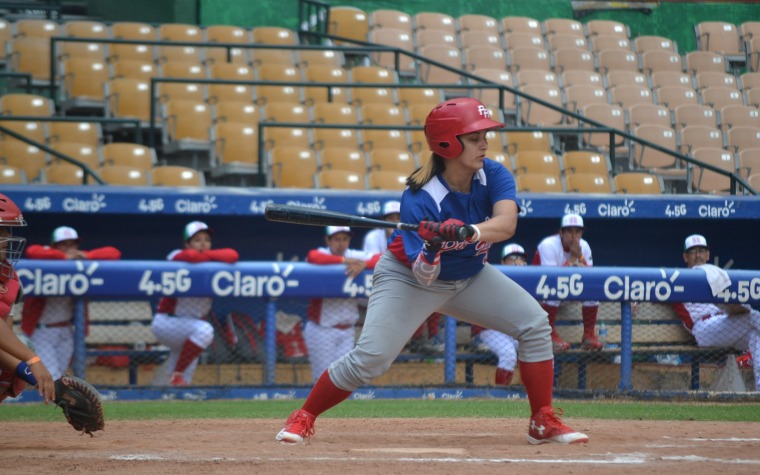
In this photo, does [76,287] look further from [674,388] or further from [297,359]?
[674,388]

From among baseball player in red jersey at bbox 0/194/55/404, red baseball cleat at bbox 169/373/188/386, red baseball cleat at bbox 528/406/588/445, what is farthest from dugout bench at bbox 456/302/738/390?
baseball player in red jersey at bbox 0/194/55/404

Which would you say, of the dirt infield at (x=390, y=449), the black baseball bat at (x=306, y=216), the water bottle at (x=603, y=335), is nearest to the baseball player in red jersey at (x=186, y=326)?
the dirt infield at (x=390, y=449)

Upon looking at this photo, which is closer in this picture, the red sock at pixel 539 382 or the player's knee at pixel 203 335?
the red sock at pixel 539 382

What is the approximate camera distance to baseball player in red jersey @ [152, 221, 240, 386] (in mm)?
8016

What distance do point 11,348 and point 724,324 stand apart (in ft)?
18.4

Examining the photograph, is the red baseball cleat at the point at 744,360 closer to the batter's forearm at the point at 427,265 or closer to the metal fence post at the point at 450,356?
the metal fence post at the point at 450,356

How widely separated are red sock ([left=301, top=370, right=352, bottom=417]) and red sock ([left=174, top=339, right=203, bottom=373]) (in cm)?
338

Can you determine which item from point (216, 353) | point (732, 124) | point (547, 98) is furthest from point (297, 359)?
point (732, 124)

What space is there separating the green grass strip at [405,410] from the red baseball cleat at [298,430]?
5.47 ft

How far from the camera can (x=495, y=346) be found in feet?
27.3

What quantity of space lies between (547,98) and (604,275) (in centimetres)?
578

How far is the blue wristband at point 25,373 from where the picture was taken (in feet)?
15.0

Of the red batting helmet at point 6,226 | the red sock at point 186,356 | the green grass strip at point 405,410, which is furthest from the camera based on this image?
the red sock at point 186,356

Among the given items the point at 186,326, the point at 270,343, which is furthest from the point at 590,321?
the point at 186,326
